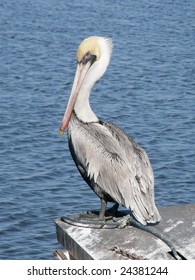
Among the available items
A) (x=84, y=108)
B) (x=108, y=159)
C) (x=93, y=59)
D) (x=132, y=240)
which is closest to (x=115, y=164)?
(x=108, y=159)

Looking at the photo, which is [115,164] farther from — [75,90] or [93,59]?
[93,59]

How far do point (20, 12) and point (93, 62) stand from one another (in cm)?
1923

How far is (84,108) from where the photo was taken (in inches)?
300

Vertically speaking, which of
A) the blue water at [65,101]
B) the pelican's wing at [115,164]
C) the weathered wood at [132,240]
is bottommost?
the blue water at [65,101]

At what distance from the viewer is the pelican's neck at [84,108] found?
7570 mm

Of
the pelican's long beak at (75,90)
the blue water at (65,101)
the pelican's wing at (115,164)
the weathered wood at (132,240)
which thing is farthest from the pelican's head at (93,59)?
the blue water at (65,101)

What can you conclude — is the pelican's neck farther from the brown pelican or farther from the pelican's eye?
the pelican's eye

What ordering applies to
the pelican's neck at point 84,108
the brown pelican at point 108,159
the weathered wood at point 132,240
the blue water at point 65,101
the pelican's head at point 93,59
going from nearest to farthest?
the weathered wood at point 132,240
the brown pelican at point 108,159
the pelican's neck at point 84,108
the pelican's head at point 93,59
the blue water at point 65,101

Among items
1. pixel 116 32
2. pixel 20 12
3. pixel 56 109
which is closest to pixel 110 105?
pixel 56 109

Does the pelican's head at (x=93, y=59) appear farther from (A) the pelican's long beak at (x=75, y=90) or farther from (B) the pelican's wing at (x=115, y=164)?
(B) the pelican's wing at (x=115, y=164)
